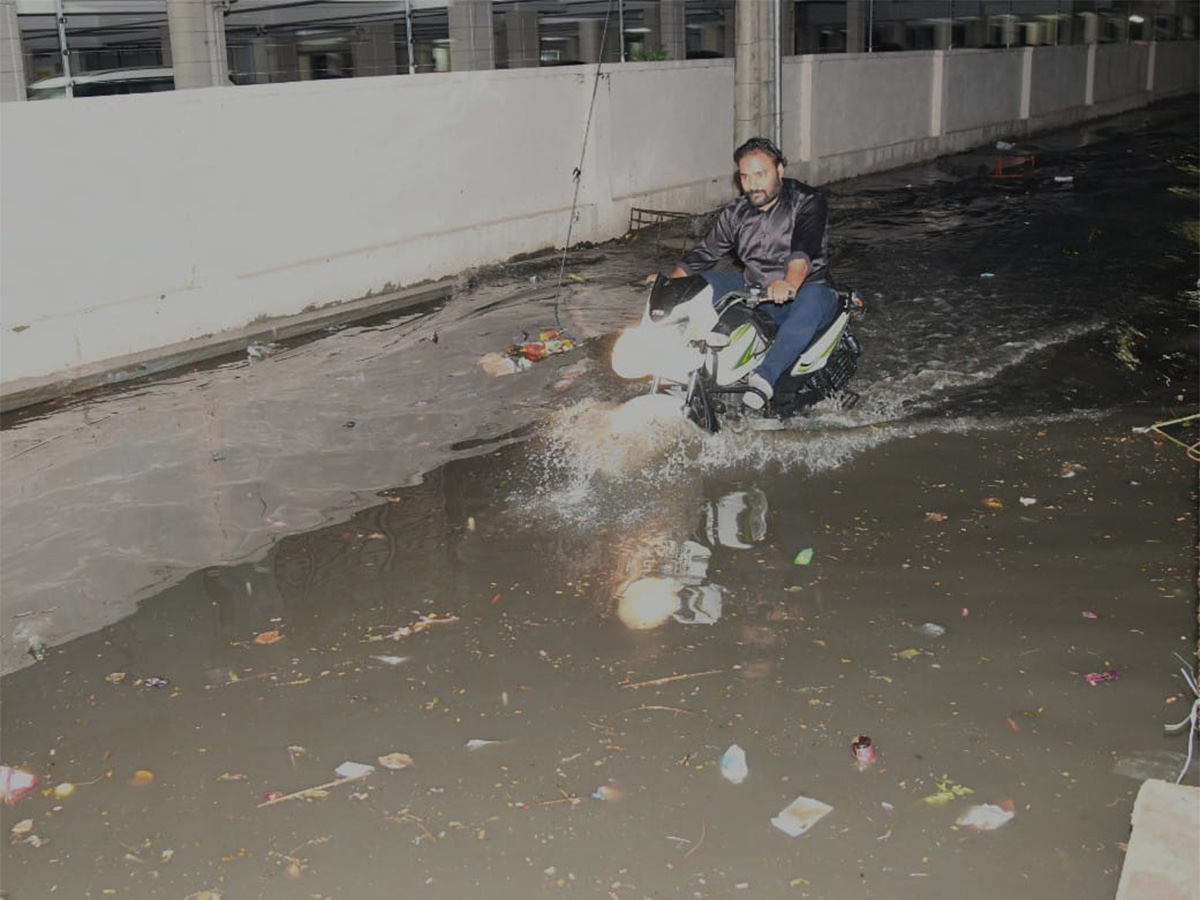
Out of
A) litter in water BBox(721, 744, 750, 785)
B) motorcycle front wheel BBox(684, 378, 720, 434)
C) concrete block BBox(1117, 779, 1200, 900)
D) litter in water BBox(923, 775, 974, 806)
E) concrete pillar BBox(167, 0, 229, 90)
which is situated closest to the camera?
concrete block BBox(1117, 779, 1200, 900)

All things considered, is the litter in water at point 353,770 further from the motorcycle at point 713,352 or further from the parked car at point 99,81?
the parked car at point 99,81

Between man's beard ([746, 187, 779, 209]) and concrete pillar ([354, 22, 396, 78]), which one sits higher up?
concrete pillar ([354, 22, 396, 78])

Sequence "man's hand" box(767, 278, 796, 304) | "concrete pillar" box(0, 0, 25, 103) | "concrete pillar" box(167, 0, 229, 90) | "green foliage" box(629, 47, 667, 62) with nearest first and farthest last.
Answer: "man's hand" box(767, 278, 796, 304), "concrete pillar" box(0, 0, 25, 103), "concrete pillar" box(167, 0, 229, 90), "green foliage" box(629, 47, 667, 62)

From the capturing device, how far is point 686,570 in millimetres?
5340

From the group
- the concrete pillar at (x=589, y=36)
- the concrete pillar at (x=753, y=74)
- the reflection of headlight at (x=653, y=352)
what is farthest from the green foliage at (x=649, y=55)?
the reflection of headlight at (x=653, y=352)

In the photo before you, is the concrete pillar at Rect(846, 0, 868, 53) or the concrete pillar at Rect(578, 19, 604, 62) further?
the concrete pillar at Rect(578, 19, 604, 62)

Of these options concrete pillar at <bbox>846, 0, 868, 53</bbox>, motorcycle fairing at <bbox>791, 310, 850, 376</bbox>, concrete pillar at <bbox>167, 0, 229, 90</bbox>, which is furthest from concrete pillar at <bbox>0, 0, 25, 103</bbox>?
concrete pillar at <bbox>846, 0, 868, 53</bbox>

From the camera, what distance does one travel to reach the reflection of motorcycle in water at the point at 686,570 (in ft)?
16.1

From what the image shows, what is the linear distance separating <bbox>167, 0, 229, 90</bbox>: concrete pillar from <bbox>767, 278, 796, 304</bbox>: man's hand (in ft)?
27.9

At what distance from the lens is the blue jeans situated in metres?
6.89

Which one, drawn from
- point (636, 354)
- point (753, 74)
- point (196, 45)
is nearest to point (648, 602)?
point (636, 354)

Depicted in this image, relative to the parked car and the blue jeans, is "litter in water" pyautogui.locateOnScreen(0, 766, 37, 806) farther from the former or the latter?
the parked car

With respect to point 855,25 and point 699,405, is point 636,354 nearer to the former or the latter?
point 699,405

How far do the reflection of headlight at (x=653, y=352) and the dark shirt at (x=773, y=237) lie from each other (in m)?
0.63
